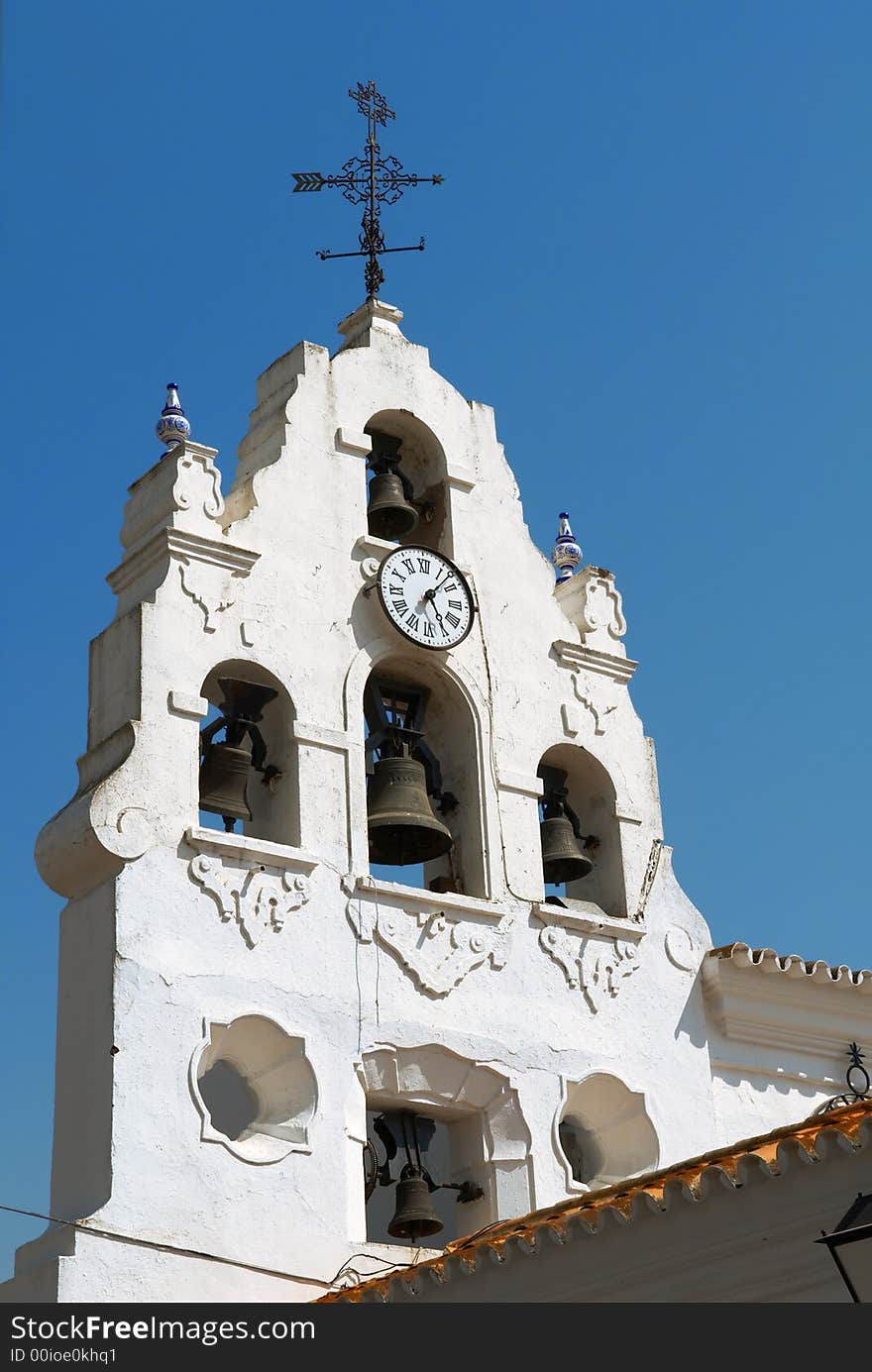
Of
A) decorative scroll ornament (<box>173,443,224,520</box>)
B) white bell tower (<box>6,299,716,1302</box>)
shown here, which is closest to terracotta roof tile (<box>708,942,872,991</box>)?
white bell tower (<box>6,299,716,1302</box>)

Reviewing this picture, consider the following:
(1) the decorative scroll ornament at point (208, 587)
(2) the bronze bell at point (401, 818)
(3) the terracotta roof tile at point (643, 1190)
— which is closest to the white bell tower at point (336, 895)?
(1) the decorative scroll ornament at point (208, 587)

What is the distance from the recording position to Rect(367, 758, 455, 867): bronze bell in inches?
619

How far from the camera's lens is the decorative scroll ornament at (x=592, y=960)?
16188mm

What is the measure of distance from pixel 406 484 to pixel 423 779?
2.59 metres

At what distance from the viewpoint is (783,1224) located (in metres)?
11.2

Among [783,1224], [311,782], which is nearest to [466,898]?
[311,782]

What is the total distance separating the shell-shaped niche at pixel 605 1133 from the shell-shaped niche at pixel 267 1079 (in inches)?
83.9

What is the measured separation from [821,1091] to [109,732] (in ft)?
19.3

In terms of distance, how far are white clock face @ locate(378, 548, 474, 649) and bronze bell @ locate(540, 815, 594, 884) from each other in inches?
59.3

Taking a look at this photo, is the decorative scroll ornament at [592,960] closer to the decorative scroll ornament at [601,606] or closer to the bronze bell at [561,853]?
the bronze bell at [561,853]

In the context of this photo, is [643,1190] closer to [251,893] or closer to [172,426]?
[251,893]

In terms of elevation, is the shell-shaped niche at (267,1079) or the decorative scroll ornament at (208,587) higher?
the decorative scroll ornament at (208,587)
